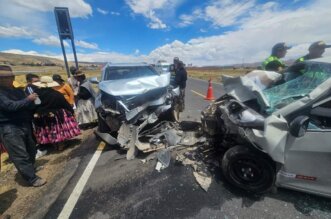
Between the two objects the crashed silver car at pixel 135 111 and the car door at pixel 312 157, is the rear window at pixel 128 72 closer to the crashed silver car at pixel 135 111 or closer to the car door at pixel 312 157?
the crashed silver car at pixel 135 111

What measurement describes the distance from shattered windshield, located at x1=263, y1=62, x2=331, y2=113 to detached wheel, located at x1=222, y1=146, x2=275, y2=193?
0.67 m

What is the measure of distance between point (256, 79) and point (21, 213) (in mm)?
4235

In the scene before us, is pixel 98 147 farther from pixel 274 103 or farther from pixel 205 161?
pixel 274 103

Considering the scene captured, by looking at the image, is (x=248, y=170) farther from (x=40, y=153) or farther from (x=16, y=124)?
(x=40, y=153)

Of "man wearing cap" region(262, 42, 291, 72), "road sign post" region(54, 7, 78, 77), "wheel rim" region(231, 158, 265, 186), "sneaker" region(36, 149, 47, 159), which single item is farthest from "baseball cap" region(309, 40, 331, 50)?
"road sign post" region(54, 7, 78, 77)

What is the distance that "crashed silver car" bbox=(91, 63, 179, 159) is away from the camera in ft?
14.0

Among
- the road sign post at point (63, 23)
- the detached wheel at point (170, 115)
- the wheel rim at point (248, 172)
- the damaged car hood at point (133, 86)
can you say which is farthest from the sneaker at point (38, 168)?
the road sign post at point (63, 23)

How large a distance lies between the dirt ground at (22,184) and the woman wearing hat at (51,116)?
38cm

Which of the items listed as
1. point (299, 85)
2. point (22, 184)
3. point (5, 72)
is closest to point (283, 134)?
point (299, 85)

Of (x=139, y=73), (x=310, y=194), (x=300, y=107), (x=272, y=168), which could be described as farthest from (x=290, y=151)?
(x=139, y=73)

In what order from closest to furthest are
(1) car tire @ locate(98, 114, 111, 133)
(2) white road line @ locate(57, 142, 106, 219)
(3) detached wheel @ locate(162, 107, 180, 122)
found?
(2) white road line @ locate(57, 142, 106, 219)
(1) car tire @ locate(98, 114, 111, 133)
(3) detached wheel @ locate(162, 107, 180, 122)

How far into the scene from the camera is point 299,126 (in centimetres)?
225

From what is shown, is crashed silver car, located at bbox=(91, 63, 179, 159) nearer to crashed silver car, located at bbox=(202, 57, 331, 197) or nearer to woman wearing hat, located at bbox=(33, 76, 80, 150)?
woman wearing hat, located at bbox=(33, 76, 80, 150)

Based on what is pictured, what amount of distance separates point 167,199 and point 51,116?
3.31 meters
